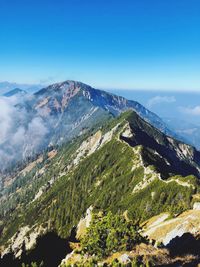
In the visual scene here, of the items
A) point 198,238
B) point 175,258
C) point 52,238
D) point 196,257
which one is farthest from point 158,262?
point 52,238

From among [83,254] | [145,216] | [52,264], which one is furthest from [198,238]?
[145,216]

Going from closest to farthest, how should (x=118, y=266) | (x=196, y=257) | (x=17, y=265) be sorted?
(x=118, y=266), (x=196, y=257), (x=17, y=265)

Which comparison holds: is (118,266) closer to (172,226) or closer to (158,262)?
(158,262)

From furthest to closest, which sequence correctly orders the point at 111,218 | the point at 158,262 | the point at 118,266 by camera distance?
1. the point at 111,218
2. the point at 158,262
3. the point at 118,266

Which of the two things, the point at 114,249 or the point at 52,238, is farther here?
the point at 52,238

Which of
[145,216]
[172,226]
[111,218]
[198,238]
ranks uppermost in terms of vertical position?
[111,218]

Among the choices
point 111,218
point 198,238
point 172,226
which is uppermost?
point 111,218

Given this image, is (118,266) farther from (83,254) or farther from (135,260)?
(83,254)

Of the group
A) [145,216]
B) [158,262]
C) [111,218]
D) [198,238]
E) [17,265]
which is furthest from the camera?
[145,216]

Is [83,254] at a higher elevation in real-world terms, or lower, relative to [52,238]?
higher
